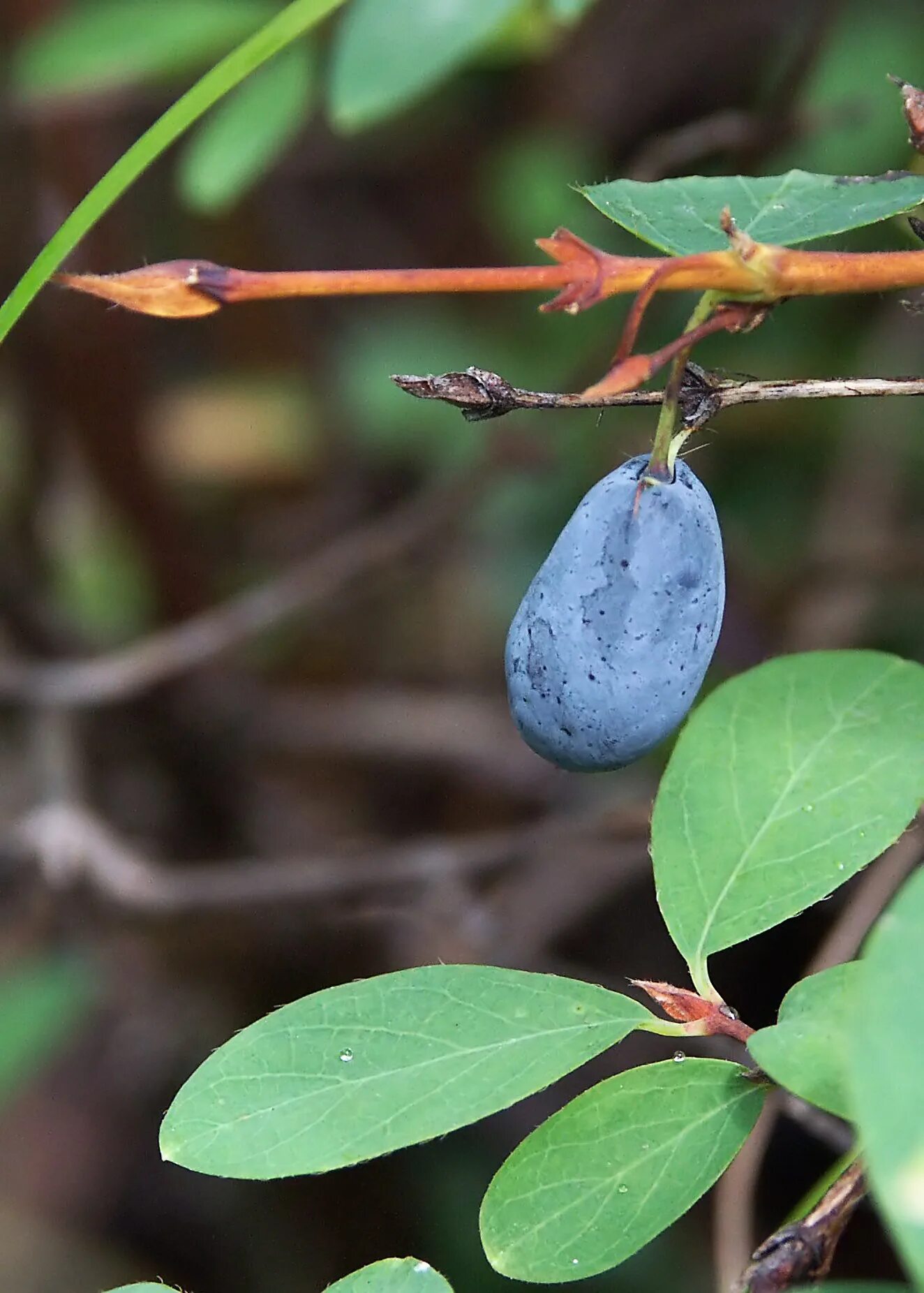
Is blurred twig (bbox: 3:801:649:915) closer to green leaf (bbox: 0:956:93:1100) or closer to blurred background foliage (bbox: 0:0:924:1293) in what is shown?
blurred background foliage (bbox: 0:0:924:1293)

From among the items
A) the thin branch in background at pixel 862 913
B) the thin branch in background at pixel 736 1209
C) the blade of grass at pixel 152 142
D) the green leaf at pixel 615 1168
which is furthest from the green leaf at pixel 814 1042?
the thin branch in background at pixel 862 913

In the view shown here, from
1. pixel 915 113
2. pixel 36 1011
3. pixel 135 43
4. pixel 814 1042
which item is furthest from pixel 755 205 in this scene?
pixel 36 1011

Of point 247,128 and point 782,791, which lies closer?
point 782,791

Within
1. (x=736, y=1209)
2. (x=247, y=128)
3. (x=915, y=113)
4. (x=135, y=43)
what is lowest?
(x=736, y=1209)

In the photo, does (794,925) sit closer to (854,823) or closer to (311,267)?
(854,823)

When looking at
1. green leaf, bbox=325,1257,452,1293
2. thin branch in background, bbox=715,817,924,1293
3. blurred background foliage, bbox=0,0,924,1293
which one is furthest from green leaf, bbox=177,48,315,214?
green leaf, bbox=325,1257,452,1293

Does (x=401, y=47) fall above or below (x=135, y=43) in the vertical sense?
below

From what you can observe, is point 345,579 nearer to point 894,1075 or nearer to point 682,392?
point 682,392
